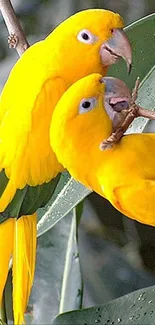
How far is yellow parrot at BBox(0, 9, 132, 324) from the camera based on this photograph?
51 cm

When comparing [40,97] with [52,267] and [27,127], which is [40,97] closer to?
[27,127]

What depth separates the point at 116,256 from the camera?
4.15ft

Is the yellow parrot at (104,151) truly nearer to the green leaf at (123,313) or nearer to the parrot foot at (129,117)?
the parrot foot at (129,117)

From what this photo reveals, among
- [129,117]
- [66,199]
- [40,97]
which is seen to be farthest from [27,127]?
[66,199]

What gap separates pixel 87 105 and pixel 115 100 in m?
0.02

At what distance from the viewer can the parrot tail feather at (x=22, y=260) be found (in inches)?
22.9

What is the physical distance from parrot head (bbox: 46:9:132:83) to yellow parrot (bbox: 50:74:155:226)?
5 centimetres

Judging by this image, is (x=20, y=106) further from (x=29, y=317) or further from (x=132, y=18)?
(x=132, y=18)

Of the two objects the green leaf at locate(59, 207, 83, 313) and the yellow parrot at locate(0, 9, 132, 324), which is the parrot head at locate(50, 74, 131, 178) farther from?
the green leaf at locate(59, 207, 83, 313)

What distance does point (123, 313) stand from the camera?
723 millimetres

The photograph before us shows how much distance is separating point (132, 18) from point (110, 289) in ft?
1.89

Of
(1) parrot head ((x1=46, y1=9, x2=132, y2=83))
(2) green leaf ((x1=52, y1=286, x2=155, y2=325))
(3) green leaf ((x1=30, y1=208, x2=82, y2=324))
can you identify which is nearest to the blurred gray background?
(3) green leaf ((x1=30, y1=208, x2=82, y2=324))

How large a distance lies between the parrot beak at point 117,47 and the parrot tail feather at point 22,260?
18 cm

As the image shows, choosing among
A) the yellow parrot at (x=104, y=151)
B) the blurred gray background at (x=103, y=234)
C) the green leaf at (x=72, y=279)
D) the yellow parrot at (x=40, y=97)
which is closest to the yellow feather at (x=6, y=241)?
the yellow parrot at (x=40, y=97)
